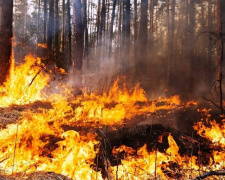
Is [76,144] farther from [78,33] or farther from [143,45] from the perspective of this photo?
[143,45]

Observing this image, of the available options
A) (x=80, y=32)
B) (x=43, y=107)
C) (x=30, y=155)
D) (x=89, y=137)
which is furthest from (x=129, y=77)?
(x=30, y=155)

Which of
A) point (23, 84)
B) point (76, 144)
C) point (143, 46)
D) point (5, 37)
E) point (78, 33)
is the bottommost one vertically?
point (76, 144)

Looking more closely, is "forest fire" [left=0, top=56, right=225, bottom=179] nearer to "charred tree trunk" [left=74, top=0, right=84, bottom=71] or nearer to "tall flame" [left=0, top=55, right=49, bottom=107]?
"tall flame" [left=0, top=55, right=49, bottom=107]

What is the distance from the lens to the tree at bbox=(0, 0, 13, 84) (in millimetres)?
8445

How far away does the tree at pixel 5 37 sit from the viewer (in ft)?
27.7

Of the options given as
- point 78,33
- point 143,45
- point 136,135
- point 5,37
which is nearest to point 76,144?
point 136,135

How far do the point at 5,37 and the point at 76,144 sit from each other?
562cm

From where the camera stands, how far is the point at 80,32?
36.6 feet

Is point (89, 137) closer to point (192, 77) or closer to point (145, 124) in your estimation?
point (145, 124)

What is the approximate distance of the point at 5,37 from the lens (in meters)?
8.56

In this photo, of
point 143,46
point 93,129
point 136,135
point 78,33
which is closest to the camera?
point 93,129

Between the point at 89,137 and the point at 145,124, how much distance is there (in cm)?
210

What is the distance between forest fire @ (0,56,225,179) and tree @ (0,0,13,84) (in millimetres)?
389

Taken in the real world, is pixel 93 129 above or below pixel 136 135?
above
